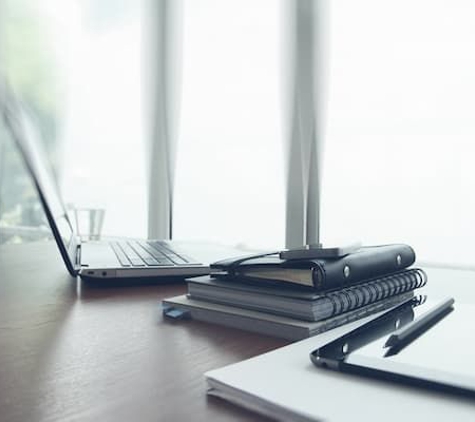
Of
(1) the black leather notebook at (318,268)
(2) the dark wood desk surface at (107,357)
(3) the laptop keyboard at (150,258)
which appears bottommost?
(2) the dark wood desk surface at (107,357)

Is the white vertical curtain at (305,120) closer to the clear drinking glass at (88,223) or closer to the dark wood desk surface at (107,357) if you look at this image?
the clear drinking glass at (88,223)

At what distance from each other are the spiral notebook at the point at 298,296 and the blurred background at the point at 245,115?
3.26ft

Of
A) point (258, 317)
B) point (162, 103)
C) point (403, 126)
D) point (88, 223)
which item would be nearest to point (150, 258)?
point (258, 317)

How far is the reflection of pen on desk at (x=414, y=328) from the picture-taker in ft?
1.47

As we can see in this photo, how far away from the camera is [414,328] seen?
51cm

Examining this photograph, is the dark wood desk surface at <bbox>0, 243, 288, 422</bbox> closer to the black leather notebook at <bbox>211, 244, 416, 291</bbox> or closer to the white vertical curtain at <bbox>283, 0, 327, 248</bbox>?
the black leather notebook at <bbox>211, 244, 416, 291</bbox>

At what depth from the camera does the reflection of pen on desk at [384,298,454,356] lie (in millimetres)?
448

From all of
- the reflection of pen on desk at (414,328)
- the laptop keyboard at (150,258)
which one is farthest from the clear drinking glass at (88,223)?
the reflection of pen on desk at (414,328)

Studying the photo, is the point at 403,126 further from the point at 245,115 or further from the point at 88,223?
the point at 88,223

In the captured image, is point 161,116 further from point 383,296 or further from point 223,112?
point 383,296

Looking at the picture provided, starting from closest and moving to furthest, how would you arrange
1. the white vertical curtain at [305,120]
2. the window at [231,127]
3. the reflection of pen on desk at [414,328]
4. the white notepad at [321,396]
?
the white notepad at [321,396] < the reflection of pen on desk at [414,328] < the white vertical curtain at [305,120] < the window at [231,127]

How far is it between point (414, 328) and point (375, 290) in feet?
0.35

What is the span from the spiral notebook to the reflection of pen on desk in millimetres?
59

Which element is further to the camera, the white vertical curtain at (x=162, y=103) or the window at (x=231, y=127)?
the white vertical curtain at (x=162, y=103)
